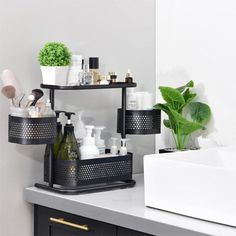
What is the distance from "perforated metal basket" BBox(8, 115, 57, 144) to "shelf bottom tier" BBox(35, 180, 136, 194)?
172 mm

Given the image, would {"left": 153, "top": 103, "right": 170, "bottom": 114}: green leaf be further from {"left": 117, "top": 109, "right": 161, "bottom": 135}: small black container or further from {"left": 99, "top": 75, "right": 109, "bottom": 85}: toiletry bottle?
{"left": 99, "top": 75, "right": 109, "bottom": 85}: toiletry bottle

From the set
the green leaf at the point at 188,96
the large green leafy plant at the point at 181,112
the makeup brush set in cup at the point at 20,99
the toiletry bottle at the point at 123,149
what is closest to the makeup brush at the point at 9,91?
the makeup brush set in cup at the point at 20,99

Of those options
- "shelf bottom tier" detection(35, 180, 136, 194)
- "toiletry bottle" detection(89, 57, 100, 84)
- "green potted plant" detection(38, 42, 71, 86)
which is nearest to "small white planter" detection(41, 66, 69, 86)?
"green potted plant" detection(38, 42, 71, 86)

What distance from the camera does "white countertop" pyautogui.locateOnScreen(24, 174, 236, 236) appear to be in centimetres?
172

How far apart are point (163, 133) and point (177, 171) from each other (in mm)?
754

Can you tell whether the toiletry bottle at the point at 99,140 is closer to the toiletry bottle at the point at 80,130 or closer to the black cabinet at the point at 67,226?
the toiletry bottle at the point at 80,130

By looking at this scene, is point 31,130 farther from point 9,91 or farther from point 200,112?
point 200,112

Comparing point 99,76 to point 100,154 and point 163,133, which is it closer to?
point 100,154

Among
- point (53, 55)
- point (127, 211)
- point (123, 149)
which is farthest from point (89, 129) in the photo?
point (127, 211)

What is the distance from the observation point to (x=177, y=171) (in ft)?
6.05

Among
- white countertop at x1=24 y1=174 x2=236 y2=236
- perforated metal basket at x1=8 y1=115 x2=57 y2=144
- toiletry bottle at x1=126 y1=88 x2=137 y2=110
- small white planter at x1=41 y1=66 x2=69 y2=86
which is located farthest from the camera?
toiletry bottle at x1=126 y1=88 x2=137 y2=110

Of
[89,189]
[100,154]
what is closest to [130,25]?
[100,154]

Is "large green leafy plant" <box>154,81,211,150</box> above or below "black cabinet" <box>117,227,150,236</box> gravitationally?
above

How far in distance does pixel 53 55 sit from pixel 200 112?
62 centimetres
